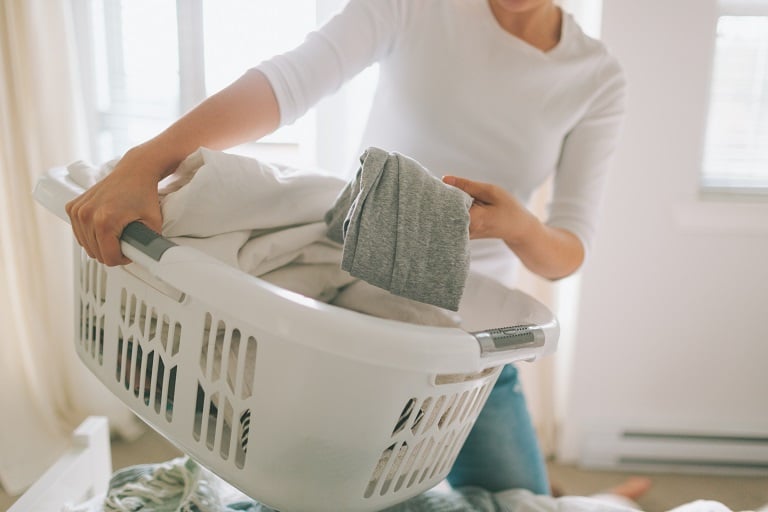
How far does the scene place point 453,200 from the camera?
588 millimetres

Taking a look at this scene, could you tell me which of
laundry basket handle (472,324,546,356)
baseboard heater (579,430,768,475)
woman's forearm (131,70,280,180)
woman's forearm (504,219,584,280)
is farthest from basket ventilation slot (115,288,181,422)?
baseboard heater (579,430,768,475)

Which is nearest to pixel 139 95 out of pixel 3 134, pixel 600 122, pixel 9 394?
pixel 3 134

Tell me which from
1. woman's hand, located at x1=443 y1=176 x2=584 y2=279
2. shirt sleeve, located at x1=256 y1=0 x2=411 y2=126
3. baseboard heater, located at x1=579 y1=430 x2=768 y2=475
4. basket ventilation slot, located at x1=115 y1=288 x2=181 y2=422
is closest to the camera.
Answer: basket ventilation slot, located at x1=115 y1=288 x2=181 y2=422

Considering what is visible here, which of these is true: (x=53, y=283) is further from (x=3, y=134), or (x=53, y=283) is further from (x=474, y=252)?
(x=474, y=252)

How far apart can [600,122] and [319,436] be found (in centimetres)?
70

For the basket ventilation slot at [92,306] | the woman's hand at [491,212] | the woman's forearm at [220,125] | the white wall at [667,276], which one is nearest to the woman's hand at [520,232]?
the woman's hand at [491,212]

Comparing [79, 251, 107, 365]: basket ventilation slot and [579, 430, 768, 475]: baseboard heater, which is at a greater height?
[79, 251, 107, 365]: basket ventilation slot

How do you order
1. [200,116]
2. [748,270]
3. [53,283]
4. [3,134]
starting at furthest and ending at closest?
[748,270] < [53,283] < [3,134] < [200,116]

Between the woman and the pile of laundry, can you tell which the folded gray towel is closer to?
the pile of laundry

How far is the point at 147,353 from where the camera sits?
24.7 inches

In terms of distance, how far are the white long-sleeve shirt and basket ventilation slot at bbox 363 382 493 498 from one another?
0.39m

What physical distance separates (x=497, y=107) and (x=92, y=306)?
60cm

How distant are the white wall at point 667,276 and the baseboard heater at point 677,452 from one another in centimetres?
2

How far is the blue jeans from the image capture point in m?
0.97
